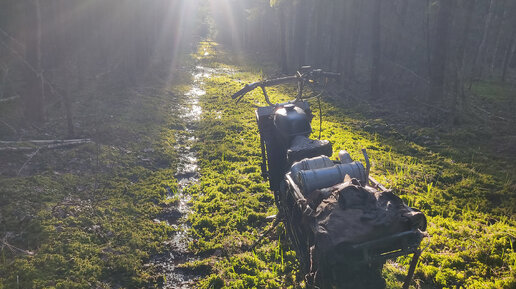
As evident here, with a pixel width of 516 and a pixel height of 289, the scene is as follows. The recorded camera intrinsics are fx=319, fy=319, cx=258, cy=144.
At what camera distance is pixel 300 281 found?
5.25m

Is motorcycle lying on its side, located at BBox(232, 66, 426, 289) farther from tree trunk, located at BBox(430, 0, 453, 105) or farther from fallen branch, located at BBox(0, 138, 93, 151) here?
tree trunk, located at BBox(430, 0, 453, 105)

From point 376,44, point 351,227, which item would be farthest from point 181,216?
point 376,44

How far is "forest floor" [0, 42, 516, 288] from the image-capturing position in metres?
5.39

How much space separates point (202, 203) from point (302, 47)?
76.0ft

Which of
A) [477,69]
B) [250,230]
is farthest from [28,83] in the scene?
[477,69]

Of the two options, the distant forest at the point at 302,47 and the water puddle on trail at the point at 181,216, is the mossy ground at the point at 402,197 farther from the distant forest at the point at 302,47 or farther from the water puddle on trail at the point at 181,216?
the distant forest at the point at 302,47

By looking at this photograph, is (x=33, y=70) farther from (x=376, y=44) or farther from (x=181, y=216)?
(x=376, y=44)

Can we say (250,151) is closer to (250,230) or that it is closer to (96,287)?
(250,230)

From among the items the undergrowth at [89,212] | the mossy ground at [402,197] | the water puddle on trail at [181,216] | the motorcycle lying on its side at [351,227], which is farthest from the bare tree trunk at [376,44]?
the motorcycle lying on its side at [351,227]

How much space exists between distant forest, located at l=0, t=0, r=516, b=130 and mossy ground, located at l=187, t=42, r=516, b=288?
4734 millimetres

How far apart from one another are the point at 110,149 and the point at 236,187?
4.75 metres

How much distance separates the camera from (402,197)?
755 centimetres

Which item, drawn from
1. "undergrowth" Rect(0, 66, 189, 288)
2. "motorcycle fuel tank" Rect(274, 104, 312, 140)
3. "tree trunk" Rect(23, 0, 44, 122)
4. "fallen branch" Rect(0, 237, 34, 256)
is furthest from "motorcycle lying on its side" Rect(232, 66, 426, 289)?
"tree trunk" Rect(23, 0, 44, 122)

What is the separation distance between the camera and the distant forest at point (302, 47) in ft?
44.7
